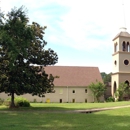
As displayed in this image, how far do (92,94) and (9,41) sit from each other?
119ft

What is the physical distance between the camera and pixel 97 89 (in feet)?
169

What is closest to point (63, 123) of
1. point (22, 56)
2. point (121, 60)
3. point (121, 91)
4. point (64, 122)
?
point (64, 122)

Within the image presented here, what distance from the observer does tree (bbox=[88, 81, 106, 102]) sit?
51.5 meters

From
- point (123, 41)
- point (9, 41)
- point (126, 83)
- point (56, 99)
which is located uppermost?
point (123, 41)

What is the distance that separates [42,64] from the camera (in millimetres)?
27703

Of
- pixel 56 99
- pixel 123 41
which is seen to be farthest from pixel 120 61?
pixel 56 99

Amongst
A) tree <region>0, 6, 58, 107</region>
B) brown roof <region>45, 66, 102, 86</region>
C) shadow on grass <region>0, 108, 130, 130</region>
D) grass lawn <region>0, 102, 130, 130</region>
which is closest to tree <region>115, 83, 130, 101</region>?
brown roof <region>45, 66, 102, 86</region>

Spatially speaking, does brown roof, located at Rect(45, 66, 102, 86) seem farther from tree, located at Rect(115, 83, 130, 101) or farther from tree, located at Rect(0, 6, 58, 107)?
tree, located at Rect(0, 6, 58, 107)

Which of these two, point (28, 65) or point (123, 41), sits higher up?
point (123, 41)

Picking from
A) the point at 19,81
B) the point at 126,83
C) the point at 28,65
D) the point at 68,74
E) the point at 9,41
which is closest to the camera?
the point at 9,41

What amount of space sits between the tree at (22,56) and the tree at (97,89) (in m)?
23.6

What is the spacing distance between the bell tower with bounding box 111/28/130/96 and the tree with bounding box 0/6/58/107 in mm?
27529

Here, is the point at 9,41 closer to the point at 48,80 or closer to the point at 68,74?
the point at 48,80

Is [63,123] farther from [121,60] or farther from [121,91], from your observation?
[121,60]
